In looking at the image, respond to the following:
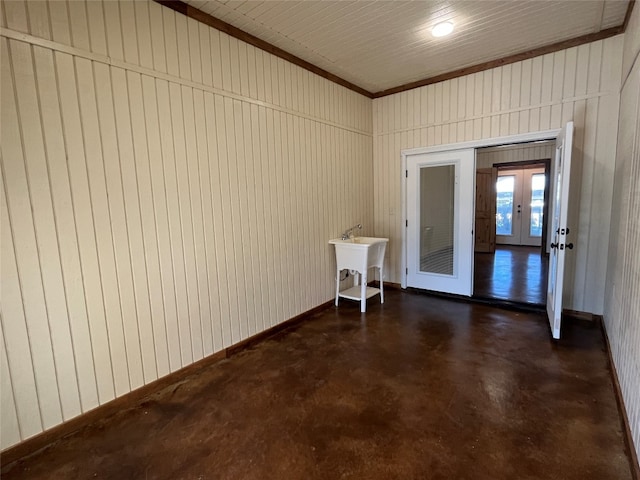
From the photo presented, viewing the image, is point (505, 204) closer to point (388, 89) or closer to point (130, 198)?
point (388, 89)

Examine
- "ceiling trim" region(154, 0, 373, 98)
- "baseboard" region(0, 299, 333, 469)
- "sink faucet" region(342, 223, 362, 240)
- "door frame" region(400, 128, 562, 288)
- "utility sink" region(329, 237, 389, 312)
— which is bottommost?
"baseboard" region(0, 299, 333, 469)

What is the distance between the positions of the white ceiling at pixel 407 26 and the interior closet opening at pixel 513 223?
67.5 inches

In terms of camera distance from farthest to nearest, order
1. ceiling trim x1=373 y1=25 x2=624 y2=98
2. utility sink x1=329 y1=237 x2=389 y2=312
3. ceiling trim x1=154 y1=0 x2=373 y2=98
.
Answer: utility sink x1=329 y1=237 x2=389 y2=312 → ceiling trim x1=373 y1=25 x2=624 y2=98 → ceiling trim x1=154 y1=0 x2=373 y2=98

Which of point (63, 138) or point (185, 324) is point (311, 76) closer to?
point (63, 138)

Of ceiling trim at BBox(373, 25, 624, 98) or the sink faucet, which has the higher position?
ceiling trim at BBox(373, 25, 624, 98)

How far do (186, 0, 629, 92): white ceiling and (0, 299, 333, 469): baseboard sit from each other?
2.90 meters

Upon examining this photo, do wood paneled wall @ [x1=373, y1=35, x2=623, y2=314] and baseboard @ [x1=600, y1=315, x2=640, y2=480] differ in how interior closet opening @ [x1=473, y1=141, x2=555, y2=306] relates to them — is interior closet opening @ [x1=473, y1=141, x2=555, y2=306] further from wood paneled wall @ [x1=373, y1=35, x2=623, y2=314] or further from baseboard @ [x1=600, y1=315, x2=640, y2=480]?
baseboard @ [x1=600, y1=315, x2=640, y2=480]

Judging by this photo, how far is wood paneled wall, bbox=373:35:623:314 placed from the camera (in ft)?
10.6

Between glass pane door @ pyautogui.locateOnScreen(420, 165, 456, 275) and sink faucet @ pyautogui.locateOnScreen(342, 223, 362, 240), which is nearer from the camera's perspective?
sink faucet @ pyautogui.locateOnScreen(342, 223, 362, 240)

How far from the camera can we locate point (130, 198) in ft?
7.39

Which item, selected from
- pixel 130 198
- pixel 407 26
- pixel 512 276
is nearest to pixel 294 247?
pixel 130 198

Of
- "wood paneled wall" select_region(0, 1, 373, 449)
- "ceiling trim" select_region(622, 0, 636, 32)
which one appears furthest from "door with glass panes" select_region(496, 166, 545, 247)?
"wood paneled wall" select_region(0, 1, 373, 449)

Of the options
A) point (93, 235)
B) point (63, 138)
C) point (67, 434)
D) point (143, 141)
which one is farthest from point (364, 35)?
point (67, 434)

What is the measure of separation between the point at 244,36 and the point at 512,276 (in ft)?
17.6
